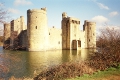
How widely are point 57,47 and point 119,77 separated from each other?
2497cm

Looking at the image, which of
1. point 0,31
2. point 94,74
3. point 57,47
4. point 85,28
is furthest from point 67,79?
point 85,28

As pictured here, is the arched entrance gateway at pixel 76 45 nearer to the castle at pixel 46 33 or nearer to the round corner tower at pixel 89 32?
the castle at pixel 46 33

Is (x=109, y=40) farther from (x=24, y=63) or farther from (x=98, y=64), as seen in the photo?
(x=24, y=63)

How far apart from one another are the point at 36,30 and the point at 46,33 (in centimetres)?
222

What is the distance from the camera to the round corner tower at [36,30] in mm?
25609

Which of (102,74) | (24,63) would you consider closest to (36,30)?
(24,63)

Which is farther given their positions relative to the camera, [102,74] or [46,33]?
[46,33]

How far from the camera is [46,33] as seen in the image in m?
27.3

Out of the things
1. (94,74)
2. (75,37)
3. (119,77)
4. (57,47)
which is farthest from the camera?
(75,37)

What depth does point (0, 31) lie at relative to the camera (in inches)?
225

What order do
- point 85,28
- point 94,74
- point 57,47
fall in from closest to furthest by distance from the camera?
point 94,74
point 57,47
point 85,28

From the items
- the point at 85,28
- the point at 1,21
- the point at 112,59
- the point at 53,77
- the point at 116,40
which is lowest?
the point at 53,77

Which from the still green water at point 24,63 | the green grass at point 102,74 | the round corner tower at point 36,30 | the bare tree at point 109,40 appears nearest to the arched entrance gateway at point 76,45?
the round corner tower at point 36,30

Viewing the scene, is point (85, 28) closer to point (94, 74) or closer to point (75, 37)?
point (75, 37)
